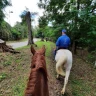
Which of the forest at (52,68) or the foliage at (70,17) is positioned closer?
the forest at (52,68)

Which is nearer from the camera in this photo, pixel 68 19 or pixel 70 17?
pixel 70 17

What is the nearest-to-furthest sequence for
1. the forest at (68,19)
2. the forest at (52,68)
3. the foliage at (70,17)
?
the forest at (52,68), the foliage at (70,17), the forest at (68,19)

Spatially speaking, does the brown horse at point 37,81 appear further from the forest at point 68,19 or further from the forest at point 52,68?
the forest at point 68,19

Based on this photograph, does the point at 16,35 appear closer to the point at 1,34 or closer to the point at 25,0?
the point at 1,34

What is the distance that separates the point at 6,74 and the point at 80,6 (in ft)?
31.7

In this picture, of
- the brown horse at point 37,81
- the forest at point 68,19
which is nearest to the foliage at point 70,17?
the forest at point 68,19

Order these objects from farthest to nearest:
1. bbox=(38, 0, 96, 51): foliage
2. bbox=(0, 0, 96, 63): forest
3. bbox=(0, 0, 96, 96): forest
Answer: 1. bbox=(0, 0, 96, 63): forest
2. bbox=(38, 0, 96, 51): foliage
3. bbox=(0, 0, 96, 96): forest

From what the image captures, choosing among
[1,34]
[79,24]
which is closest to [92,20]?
[79,24]

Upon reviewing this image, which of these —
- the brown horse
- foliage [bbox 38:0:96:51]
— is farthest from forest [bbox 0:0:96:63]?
the brown horse

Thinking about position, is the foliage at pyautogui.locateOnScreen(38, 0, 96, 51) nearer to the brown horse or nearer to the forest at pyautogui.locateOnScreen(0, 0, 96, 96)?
the forest at pyautogui.locateOnScreen(0, 0, 96, 96)

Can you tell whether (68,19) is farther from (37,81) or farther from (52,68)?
(37,81)

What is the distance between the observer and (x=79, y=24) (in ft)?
32.8

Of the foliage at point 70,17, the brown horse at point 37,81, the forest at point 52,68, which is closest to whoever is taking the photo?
the brown horse at point 37,81

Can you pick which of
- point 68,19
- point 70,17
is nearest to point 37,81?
point 70,17
